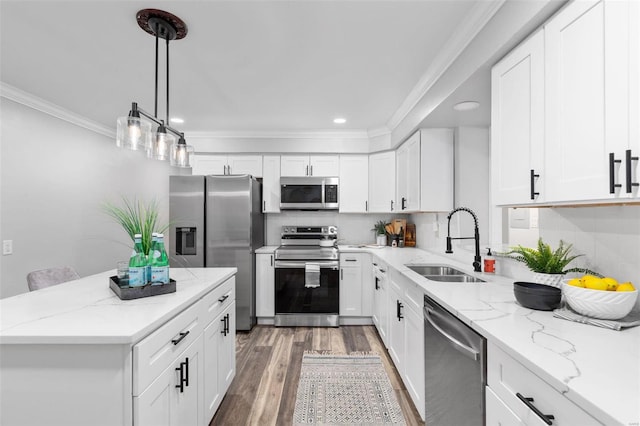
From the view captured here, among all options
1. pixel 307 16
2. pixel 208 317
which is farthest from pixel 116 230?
pixel 307 16

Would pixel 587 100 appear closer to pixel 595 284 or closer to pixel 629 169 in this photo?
pixel 629 169

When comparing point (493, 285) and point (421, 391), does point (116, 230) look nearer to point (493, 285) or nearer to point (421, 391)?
point (421, 391)

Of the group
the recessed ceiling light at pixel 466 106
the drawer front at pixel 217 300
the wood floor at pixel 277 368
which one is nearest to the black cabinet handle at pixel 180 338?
the drawer front at pixel 217 300

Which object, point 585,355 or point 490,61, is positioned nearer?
point 585,355

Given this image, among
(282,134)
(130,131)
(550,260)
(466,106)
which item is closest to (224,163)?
(282,134)

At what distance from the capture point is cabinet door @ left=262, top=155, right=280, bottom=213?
4.08 meters

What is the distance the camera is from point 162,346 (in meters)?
→ 1.23

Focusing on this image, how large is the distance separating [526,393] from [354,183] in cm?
333

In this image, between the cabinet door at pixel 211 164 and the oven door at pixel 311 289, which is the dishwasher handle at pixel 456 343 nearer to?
the oven door at pixel 311 289

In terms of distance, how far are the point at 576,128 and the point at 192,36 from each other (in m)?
2.15

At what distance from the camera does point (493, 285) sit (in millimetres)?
1770

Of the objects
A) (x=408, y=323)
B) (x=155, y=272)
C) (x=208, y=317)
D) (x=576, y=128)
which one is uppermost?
(x=576, y=128)

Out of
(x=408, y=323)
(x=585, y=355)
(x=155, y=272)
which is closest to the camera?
(x=585, y=355)

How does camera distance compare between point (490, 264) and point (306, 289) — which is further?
point (306, 289)
